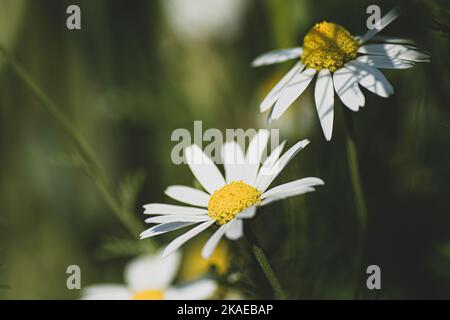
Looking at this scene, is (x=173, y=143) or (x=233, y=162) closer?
(x=233, y=162)

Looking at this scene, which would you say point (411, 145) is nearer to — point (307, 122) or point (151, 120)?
point (307, 122)

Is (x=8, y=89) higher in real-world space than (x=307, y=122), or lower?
higher

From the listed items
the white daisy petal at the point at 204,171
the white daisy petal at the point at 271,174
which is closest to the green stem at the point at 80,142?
the white daisy petal at the point at 204,171

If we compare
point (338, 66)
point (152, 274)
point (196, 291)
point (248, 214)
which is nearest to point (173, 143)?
point (152, 274)

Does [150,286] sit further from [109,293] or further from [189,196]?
[189,196]

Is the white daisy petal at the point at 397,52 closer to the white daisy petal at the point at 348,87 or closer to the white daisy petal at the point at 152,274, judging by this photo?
the white daisy petal at the point at 348,87

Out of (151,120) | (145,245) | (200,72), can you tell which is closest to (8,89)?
(151,120)

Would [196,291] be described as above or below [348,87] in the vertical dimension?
below
